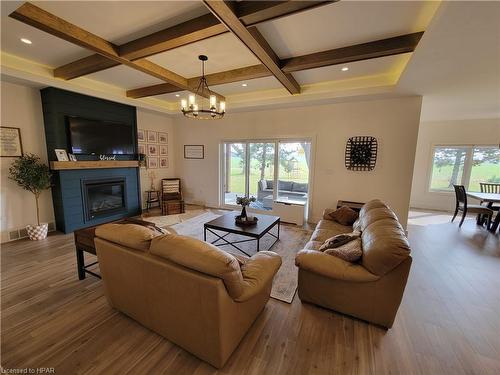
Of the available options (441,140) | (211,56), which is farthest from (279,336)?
(441,140)

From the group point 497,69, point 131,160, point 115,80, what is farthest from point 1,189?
point 497,69

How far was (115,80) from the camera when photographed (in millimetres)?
3963

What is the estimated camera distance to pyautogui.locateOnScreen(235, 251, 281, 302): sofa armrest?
1.45 metres

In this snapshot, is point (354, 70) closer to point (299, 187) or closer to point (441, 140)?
point (299, 187)

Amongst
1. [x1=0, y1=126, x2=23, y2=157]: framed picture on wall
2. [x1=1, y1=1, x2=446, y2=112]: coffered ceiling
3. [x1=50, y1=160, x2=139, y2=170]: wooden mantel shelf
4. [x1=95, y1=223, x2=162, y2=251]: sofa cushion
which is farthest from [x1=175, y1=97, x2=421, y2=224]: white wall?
[x1=95, y1=223, x2=162, y2=251]: sofa cushion

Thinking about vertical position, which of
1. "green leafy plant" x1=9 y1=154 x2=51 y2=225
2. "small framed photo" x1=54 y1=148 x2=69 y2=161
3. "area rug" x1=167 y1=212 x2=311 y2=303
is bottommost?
"area rug" x1=167 y1=212 x2=311 y2=303

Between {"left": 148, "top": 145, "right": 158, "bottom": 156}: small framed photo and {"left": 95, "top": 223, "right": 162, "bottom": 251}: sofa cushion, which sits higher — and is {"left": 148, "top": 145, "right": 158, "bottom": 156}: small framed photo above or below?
above

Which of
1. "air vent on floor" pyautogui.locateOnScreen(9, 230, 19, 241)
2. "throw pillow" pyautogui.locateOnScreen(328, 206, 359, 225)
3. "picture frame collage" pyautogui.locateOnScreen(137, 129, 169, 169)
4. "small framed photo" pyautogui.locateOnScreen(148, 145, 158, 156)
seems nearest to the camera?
"throw pillow" pyautogui.locateOnScreen(328, 206, 359, 225)

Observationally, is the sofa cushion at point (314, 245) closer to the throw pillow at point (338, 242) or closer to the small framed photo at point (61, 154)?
the throw pillow at point (338, 242)

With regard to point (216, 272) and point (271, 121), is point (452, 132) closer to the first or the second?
point (271, 121)

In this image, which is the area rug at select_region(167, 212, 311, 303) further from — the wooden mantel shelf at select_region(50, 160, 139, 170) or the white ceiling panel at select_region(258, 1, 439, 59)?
the white ceiling panel at select_region(258, 1, 439, 59)

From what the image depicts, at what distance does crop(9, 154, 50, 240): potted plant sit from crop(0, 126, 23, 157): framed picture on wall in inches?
4.7

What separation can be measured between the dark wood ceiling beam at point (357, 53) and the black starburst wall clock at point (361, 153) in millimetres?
1817

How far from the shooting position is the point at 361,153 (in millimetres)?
4176
